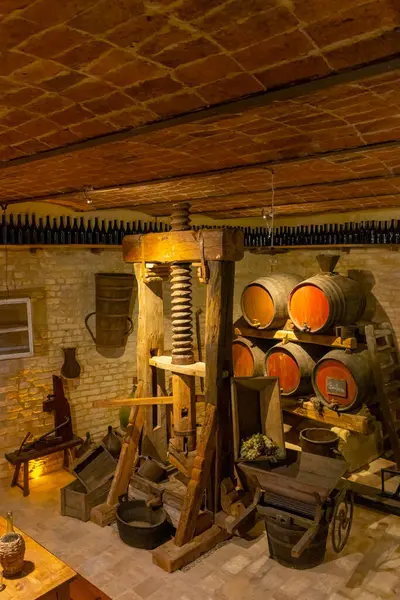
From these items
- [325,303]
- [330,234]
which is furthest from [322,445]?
[330,234]

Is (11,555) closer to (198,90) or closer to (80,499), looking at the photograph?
(80,499)

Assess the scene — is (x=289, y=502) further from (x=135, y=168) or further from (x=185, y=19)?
(x=185, y=19)

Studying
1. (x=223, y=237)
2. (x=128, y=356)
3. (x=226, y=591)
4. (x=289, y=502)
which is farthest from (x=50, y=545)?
(x=223, y=237)

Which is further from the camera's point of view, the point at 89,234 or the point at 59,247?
the point at 89,234

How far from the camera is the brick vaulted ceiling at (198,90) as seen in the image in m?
1.56

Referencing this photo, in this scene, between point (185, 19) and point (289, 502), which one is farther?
point (289, 502)

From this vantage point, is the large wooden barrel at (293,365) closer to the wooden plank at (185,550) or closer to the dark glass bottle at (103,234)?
the wooden plank at (185,550)

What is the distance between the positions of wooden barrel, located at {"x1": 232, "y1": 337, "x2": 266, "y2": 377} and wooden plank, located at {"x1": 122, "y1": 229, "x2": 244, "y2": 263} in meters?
2.43

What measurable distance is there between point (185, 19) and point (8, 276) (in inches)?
213

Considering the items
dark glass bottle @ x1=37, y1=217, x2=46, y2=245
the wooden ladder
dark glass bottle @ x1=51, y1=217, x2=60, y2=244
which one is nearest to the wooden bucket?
dark glass bottle @ x1=51, y1=217, x2=60, y2=244

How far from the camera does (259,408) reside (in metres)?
5.20

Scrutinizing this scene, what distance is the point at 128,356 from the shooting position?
7.47 m

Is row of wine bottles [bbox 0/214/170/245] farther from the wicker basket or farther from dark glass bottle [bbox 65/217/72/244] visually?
the wicker basket

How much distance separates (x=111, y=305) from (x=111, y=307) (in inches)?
1.4
